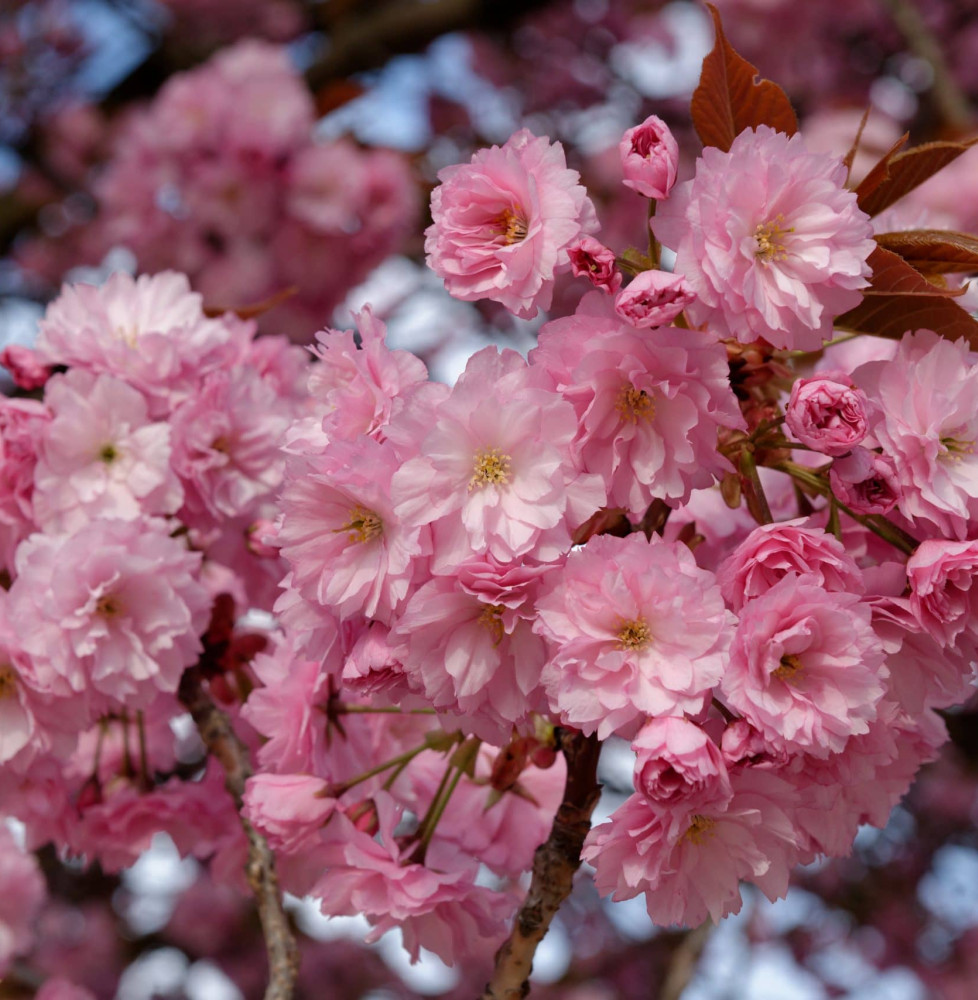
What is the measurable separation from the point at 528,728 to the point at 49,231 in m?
4.27

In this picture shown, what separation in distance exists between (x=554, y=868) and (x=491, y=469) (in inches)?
18.2

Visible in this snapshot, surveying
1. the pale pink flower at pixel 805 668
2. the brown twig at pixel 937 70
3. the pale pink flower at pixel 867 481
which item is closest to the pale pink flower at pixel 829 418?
the pale pink flower at pixel 867 481

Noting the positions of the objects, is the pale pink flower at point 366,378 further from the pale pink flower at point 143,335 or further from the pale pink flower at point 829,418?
the pale pink flower at point 143,335

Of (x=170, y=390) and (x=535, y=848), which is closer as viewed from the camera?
(x=535, y=848)

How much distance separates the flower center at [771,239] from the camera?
1047 mm

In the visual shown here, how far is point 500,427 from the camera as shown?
1014mm

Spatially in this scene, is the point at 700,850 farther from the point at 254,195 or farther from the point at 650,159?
the point at 254,195

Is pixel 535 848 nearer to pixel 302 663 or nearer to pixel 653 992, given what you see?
pixel 302 663

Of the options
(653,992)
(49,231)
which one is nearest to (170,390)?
(49,231)

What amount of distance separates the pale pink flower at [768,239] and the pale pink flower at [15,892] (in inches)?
73.8

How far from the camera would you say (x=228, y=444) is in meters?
1.58

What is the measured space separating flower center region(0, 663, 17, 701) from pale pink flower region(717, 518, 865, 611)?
0.86m

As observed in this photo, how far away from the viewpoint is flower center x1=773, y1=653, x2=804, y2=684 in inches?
39.3

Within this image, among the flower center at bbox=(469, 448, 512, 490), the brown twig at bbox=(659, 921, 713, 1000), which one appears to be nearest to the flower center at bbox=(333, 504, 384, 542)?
the flower center at bbox=(469, 448, 512, 490)
